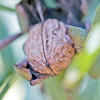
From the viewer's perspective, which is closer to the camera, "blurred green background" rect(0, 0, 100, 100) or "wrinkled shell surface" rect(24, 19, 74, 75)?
"blurred green background" rect(0, 0, 100, 100)

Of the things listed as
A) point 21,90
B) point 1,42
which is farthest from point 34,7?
point 21,90

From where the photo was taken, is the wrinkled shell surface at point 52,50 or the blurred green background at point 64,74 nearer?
the blurred green background at point 64,74

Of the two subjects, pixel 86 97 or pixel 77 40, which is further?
pixel 86 97

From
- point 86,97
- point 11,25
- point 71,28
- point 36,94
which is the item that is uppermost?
point 71,28

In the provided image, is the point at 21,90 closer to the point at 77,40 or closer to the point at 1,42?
the point at 1,42

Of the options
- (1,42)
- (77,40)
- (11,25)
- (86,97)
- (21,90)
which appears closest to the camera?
(77,40)
